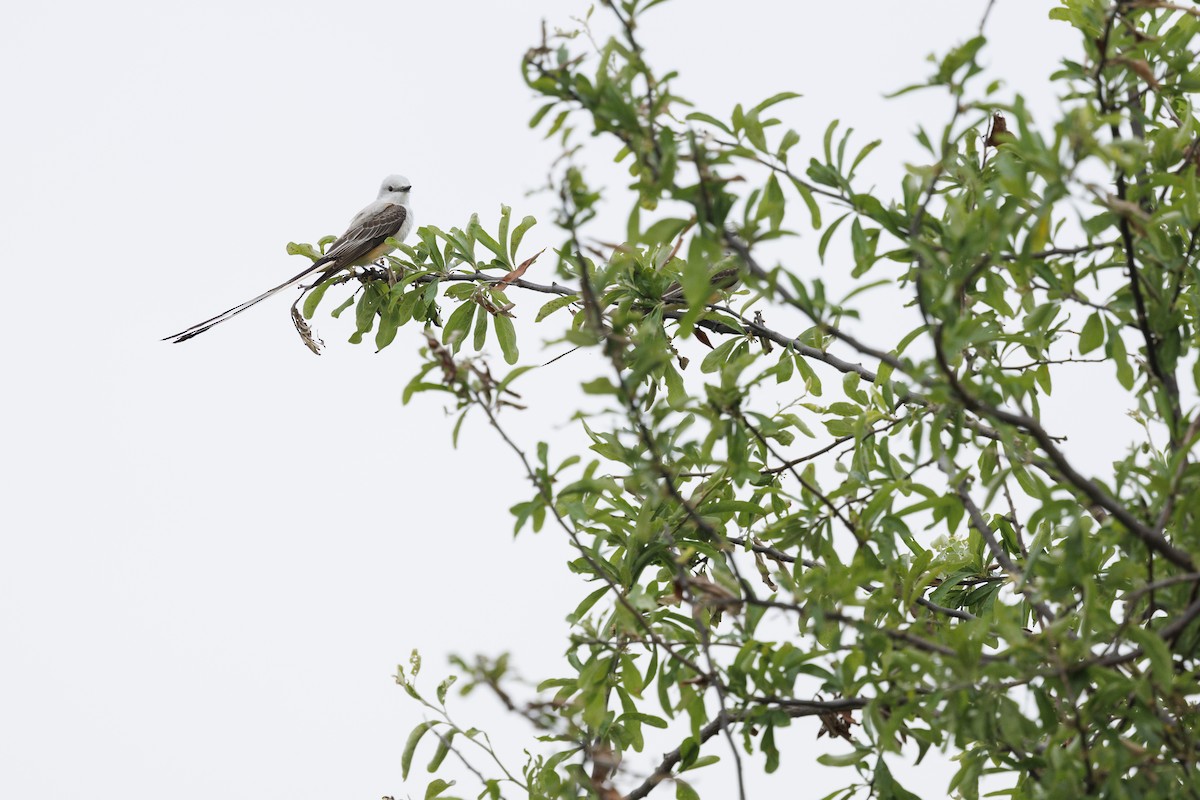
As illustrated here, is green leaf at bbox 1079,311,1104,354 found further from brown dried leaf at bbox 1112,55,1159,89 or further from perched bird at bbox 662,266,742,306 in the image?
perched bird at bbox 662,266,742,306

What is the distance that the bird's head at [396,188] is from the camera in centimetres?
1010

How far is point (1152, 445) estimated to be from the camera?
3.99 meters

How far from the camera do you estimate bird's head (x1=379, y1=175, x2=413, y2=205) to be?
10.1 meters

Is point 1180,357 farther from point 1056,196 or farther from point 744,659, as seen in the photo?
point 744,659

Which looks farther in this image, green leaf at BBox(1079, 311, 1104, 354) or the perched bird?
the perched bird

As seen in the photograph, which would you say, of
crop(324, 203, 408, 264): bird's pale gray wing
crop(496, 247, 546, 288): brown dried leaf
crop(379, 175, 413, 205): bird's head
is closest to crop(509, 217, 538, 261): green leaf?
crop(496, 247, 546, 288): brown dried leaf

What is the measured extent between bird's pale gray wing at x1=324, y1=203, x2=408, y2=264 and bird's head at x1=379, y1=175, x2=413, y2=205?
1.63 ft

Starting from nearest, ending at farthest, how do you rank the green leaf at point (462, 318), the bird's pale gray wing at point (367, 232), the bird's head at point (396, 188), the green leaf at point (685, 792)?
the green leaf at point (685, 792) < the green leaf at point (462, 318) < the bird's pale gray wing at point (367, 232) < the bird's head at point (396, 188)

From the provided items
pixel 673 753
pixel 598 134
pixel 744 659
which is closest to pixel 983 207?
pixel 598 134

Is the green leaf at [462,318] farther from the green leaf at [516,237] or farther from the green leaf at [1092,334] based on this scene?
the green leaf at [1092,334]

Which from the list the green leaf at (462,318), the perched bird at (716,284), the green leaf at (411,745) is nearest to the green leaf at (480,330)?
the green leaf at (462,318)

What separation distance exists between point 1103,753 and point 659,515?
153 cm

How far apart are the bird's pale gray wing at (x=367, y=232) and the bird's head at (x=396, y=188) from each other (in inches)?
19.5

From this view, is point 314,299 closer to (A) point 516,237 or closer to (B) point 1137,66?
(A) point 516,237
